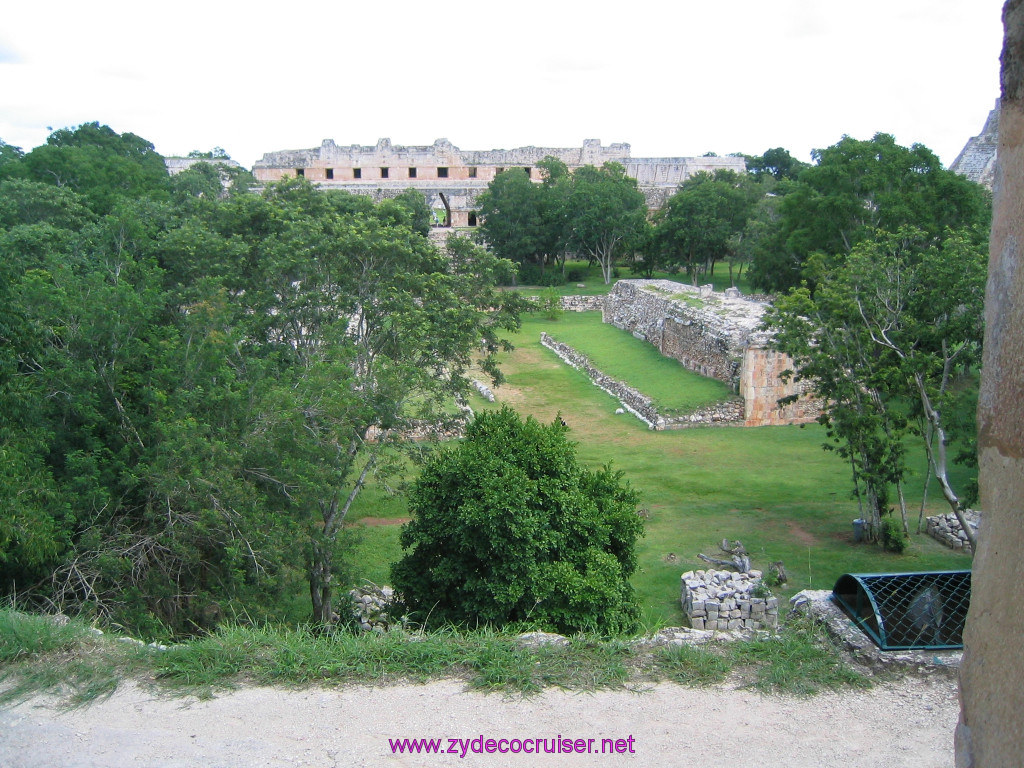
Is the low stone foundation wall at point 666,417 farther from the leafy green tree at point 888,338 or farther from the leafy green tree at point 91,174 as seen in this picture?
the leafy green tree at point 91,174

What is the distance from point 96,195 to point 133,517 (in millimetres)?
18305

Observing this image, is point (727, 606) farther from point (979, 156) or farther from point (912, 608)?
point (979, 156)

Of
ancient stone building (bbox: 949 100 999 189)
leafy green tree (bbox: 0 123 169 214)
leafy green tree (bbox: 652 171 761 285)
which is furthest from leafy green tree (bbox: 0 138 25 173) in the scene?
ancient stone building (bbox: 949 100 999 189)

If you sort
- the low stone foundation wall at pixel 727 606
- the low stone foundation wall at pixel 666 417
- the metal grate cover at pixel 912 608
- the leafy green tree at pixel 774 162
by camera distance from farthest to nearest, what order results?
the leafy green tree at pixel 774 162 → the low stone foundation wall at pixel 666 417 → the low stone foundation wall at pixel 727 606 → the metal grate cover at pixel 912 608

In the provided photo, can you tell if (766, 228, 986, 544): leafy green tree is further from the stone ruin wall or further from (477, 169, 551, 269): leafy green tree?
(477, 169, 551, 269): leafy green tree

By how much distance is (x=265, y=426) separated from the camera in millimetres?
7883

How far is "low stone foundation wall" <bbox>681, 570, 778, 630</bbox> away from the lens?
8.42 m

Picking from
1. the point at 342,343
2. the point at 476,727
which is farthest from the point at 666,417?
the point at 476,727

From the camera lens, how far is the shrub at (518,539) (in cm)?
673

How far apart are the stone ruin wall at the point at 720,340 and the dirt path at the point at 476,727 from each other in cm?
842

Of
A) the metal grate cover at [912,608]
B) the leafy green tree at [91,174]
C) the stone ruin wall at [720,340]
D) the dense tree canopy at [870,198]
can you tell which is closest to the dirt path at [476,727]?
the metal grate cover at [912,608]

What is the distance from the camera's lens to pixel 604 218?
30.8 m

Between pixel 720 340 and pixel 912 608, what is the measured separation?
13757mm

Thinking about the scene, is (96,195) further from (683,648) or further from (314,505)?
(683,648)
